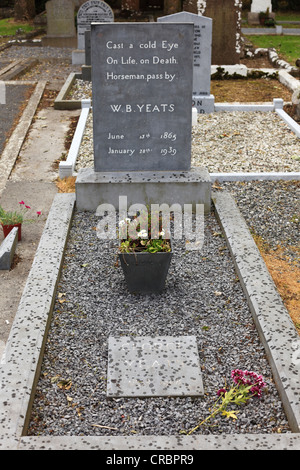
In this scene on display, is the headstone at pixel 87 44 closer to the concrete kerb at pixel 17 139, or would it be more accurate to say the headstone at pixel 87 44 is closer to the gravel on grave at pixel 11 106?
the gravel on grave at pixel 11 106

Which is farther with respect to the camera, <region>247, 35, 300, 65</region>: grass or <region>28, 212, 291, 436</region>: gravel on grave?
<region>247, 35, 300, 65</region>: grass

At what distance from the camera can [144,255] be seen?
4973mm

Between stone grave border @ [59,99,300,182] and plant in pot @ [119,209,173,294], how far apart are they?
2670 millimetres

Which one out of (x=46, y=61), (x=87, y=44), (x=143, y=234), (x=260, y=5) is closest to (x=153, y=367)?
(x=143, y=234)

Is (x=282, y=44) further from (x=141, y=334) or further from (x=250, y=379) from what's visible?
(x=250, y=379)

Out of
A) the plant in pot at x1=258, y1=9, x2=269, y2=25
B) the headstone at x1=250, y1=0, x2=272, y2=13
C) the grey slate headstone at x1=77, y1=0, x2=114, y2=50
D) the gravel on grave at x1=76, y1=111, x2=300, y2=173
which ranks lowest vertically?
the gravel on grave at x1=76, y1=111, x2=300, y2=173

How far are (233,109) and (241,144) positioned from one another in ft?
7.35

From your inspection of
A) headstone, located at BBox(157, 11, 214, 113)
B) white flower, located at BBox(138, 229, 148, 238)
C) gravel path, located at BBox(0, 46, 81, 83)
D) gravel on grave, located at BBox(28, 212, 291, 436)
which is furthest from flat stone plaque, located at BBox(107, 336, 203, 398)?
gravel path, located at BBox(0, 46, 81, 83)

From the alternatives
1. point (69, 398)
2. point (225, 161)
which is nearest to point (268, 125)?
point (225, 161)

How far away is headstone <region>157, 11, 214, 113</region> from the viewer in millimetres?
10992

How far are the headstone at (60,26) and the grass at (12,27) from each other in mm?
4336

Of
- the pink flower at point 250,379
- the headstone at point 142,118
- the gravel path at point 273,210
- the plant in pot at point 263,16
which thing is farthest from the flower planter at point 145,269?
the plant in pot at point 263,16

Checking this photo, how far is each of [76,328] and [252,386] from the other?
147cm

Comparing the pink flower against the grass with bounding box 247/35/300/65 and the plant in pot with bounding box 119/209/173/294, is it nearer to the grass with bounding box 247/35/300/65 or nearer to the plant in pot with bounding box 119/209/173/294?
the plant in pot with bounding box 119/209/173/294
